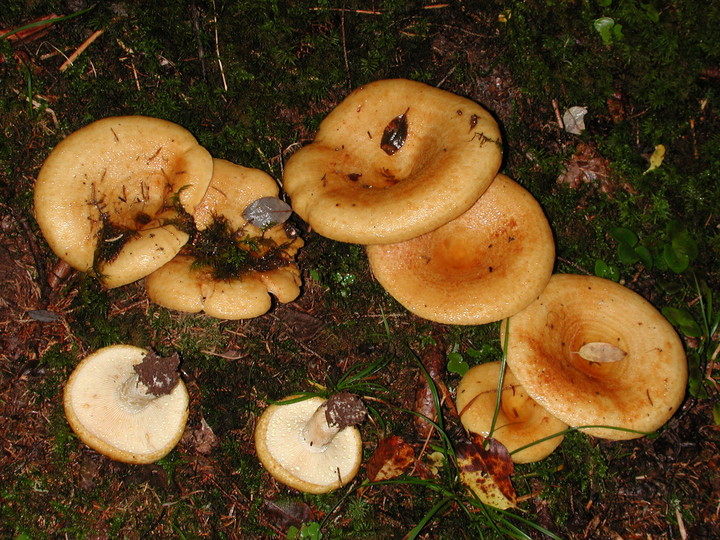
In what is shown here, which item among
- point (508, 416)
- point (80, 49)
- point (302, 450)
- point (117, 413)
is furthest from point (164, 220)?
point (508, 416)

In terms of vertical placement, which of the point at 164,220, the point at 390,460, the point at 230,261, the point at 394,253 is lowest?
the point at 390,460

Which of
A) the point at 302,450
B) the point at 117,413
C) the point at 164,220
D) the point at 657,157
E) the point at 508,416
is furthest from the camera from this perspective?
the point at 657,157

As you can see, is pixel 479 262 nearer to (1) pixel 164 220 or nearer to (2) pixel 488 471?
(2) pixel 488 471

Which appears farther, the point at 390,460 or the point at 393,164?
the point at 390,460

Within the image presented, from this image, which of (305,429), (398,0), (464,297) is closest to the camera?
(464,297)

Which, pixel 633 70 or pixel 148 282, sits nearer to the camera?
pixel 148 282

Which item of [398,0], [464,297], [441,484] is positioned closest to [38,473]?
[441,484]

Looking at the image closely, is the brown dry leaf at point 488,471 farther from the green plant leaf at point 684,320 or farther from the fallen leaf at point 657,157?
the fallen leaf at point 657,157

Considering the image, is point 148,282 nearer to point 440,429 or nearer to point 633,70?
point 440,429
